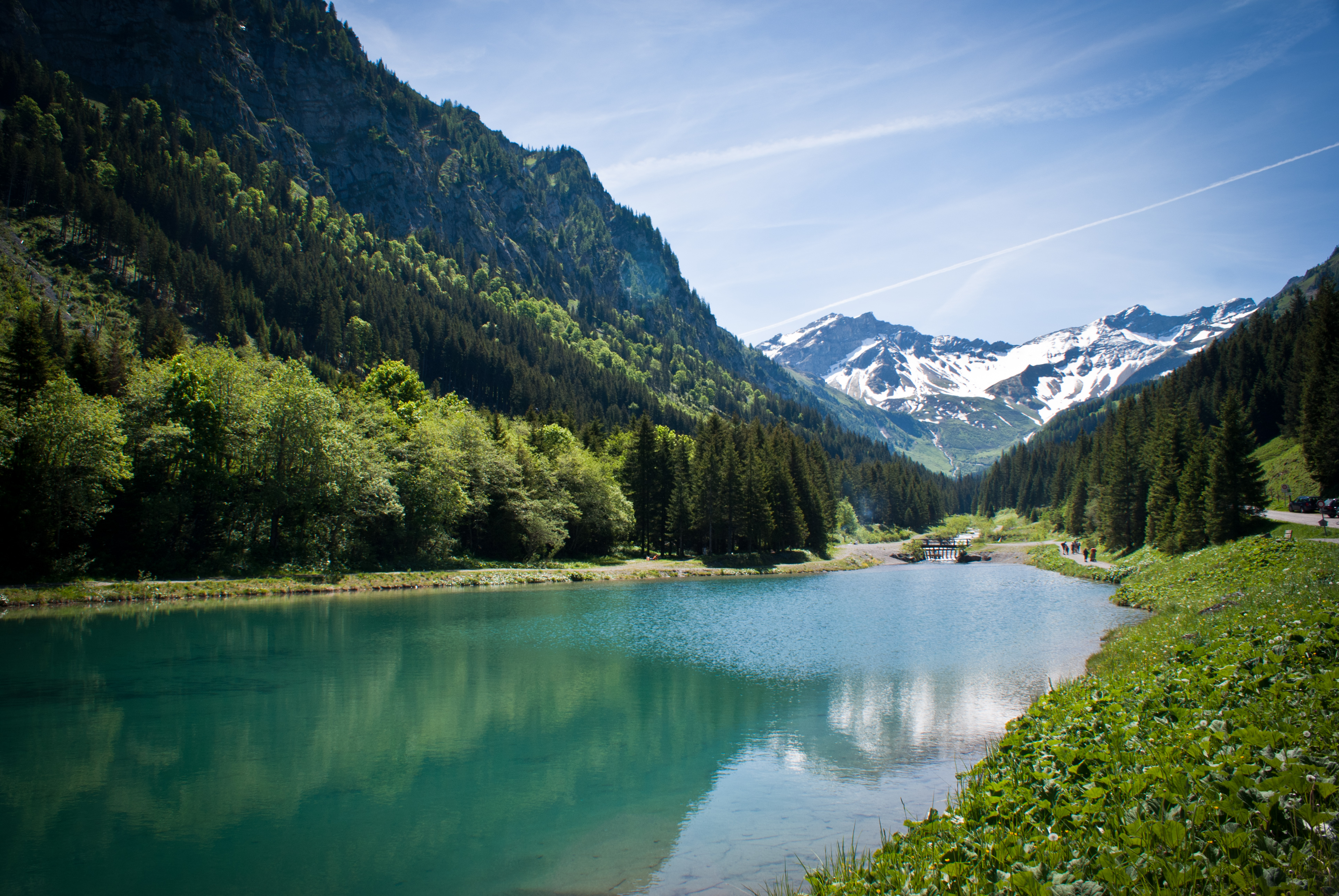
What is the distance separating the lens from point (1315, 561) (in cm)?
2831

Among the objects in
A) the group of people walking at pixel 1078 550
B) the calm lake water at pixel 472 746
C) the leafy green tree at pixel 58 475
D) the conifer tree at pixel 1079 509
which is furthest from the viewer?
the conifer tree at pixel 1079 509

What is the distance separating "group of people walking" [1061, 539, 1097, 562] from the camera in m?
78.2

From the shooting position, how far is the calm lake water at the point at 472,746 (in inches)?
449

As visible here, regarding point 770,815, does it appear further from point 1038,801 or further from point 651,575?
point 651,575

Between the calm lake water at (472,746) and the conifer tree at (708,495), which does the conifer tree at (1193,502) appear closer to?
the calm lake water at (472,746)

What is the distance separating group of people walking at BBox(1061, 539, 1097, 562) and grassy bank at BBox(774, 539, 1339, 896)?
7132 cm

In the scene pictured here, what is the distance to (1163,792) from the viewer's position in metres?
7.54

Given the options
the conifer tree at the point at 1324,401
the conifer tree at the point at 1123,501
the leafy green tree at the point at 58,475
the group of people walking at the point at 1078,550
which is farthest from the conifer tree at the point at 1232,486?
the leafy green tree at the point at 58,475

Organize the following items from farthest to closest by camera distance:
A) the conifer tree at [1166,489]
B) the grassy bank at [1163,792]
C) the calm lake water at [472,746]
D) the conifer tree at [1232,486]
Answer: the conifer tree at [1166,489]
the conifer tree at [1232,486]
the calm lake water at [472,746]
the grassy bank at [1163,792]

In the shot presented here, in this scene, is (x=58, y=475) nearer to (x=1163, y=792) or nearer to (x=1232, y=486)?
(x=1163, y=792)

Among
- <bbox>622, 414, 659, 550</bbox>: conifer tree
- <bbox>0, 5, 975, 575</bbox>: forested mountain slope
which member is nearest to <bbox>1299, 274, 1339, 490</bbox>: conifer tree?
<bbox>0, 5, 975, 575</bbox>: forested mountain slope

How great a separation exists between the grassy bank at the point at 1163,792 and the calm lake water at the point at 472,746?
309cm

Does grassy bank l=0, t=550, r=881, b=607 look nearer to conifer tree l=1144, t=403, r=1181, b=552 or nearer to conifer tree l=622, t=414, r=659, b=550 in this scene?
conifer tree l=622, t=414, r=659, b=550

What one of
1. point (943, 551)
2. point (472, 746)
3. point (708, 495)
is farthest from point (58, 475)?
point (943, 551)
